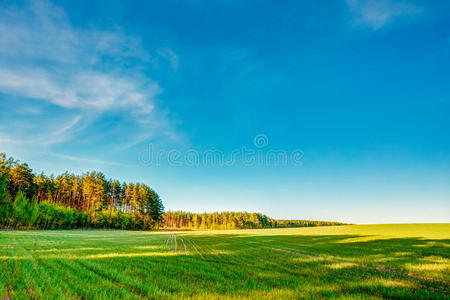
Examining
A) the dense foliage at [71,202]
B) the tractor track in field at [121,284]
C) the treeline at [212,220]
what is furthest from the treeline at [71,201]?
the treeline at [212,220]

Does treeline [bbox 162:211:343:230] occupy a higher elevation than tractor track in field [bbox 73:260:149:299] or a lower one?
lower

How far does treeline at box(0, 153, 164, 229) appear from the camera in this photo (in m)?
52.8

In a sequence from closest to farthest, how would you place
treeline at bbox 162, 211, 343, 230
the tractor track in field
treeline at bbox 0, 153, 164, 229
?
the tractor track in field, treeline at bbox 0, 153, 164, 229, treeline at bbox 162, 211, 343, 230

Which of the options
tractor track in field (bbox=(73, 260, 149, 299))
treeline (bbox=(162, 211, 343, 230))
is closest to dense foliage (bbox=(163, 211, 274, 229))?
treeline (bbox=(162, 211, 343, 230))

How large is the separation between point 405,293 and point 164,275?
22.3 feet

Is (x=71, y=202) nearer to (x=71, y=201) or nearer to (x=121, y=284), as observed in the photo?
(x=71, y=201)

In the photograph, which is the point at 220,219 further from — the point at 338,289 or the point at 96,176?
the point at 338,289

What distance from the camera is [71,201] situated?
8931 centimetres

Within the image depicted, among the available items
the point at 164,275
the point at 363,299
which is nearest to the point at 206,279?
the point at 164,275

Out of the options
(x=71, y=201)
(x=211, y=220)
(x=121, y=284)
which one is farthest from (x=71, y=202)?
(x=121, y=284)

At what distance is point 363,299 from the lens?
5.29 meters

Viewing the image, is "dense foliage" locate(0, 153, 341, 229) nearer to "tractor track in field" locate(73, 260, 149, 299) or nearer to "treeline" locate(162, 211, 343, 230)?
"tractor track in field" locate(73, 260, 149, 299)

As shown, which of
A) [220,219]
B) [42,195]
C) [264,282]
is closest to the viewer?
[264,282]

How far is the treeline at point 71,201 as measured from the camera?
52812mm
